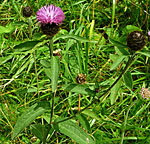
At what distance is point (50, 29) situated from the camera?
0.95 metres

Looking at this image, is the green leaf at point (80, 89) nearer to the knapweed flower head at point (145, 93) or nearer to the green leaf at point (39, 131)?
the green leaf at point (39, 131)

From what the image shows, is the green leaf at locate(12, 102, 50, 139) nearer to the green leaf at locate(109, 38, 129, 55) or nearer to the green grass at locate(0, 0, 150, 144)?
the green grass at locate(0, 0, 150, 144)

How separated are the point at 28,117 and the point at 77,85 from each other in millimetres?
236

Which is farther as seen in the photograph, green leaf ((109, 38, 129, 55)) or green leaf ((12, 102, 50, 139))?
green leaf ((12, 102, 50, 139))

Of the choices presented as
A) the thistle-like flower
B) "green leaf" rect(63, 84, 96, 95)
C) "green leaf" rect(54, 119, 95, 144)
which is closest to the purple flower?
the thistle-like flower

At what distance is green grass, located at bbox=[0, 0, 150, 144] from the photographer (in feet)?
3.80

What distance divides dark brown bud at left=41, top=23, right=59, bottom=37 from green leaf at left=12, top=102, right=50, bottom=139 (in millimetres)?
322

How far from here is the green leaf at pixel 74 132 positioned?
1.12m

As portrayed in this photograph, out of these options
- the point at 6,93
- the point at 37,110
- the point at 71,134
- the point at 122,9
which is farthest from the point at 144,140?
the point at 122,9

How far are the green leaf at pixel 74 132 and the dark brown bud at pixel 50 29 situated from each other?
41 cm

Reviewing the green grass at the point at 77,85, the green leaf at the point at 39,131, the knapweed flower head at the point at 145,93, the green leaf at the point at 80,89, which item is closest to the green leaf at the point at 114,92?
the green grass at the point at 77,85

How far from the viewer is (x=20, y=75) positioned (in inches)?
75.3

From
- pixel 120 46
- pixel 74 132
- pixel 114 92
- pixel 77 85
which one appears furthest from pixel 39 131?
pixel 120 46

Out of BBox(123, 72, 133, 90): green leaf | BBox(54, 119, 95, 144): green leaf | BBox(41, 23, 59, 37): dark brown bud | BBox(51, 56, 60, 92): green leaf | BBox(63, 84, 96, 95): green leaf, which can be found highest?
BBox(41, 23, 59, 37): dark brown bud
